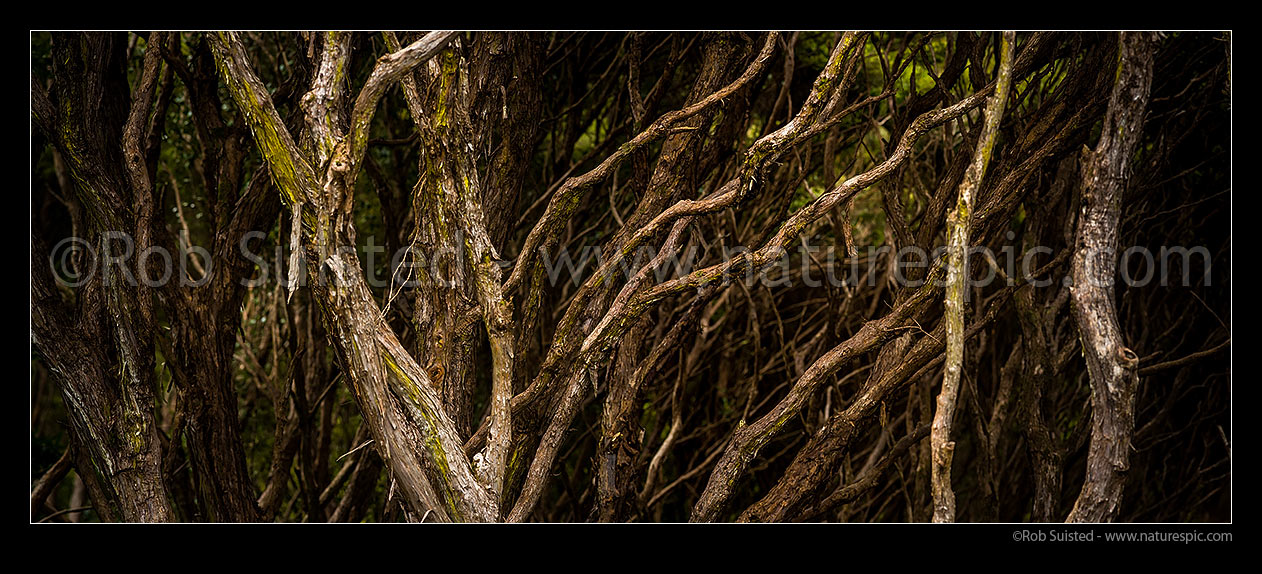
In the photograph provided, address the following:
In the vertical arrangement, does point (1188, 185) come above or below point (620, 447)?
above

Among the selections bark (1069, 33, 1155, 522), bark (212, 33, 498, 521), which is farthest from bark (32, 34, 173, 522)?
bark (1069, 33, 1155, 522)

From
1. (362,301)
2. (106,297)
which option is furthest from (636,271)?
(106,297)

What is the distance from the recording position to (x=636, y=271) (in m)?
1.98

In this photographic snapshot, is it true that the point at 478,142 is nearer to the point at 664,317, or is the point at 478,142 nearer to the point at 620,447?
the point at 620,447

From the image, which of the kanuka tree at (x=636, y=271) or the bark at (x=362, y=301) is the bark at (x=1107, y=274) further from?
the bark at (x=362, y=301)

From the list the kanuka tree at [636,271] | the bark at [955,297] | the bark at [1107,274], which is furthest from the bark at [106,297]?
the bark at [1107,274]

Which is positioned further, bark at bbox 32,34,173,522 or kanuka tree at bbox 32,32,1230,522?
bark at bbox 32,34,173,522

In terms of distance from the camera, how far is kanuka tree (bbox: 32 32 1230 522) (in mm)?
1612

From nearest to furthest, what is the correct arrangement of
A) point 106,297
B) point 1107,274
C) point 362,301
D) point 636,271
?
point 362,301 → point 1107,274 → point 636,271 → point 106,297

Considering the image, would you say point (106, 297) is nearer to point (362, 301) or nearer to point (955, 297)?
point (362, 301)

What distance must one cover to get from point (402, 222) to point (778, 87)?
131 cm

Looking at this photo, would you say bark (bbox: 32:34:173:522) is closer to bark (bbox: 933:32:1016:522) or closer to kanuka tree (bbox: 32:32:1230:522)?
kanuka tree (bbox: 32:32:1230:522)

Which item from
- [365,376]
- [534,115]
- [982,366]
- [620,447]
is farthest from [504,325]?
[982,366]

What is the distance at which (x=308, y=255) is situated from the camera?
1.53m
